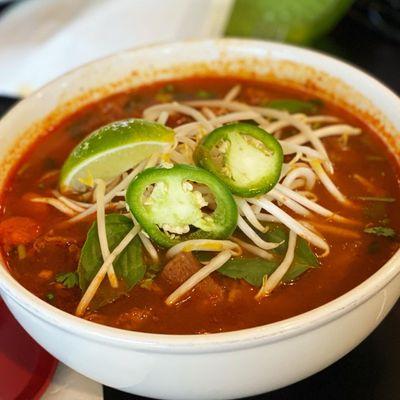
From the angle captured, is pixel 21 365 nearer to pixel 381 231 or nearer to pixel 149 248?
pixel 149 248

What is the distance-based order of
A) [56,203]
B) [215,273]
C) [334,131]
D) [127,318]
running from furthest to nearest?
[334,131] < [56,203] < [215,273] < [127,318]

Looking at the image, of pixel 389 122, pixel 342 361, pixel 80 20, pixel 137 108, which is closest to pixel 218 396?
pixel 342 361

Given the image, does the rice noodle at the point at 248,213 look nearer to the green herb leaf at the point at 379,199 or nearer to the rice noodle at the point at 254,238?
the rice noodle at the point at 254,238

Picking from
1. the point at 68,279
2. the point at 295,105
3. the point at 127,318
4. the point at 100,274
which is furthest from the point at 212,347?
the point at 295,105

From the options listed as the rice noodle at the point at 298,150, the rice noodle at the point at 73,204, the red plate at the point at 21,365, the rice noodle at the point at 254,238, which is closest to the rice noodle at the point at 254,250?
the rice noodle at the point at 254,238

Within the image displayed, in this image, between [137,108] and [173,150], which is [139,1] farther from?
[173,150]

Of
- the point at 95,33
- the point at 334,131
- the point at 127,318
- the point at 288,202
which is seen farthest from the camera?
the point at 95,33
